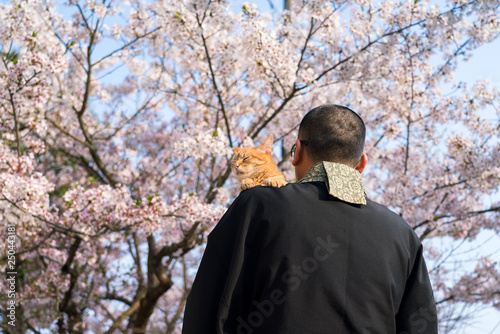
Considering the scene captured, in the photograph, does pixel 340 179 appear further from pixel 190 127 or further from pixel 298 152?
pixel 190 127

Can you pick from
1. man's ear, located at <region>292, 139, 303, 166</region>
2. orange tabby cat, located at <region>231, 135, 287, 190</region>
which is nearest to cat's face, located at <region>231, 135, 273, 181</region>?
orange tabby cat, located at <region>231, 135, 287, 190</region>

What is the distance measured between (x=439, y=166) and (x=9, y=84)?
5407 millimetres

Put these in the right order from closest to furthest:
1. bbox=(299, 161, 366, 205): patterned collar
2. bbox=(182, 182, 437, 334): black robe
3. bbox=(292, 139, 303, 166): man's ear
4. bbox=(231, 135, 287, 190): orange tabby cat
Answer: bbox=(182, 182, 437, 334): black robe < bbox=(299, 161, 366, 205): patterned collar < bbox=(292, 139, 303, 166): man's ear < bbox=(231, 135, 287, 190): orange tabby cat

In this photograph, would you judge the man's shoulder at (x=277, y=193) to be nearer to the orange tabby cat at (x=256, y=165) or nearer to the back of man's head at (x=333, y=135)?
the back of man's head at (x=333, y=135)

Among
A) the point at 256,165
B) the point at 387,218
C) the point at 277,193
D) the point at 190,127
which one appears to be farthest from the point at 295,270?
the point at 190,127

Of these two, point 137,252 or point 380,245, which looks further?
point 137,252

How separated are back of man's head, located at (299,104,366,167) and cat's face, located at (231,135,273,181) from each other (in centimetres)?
75

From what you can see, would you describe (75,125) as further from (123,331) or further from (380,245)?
(380,245)

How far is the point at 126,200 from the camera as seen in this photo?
5.71 m

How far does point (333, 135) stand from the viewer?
160cm

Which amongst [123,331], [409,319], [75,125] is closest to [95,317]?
[123,331]

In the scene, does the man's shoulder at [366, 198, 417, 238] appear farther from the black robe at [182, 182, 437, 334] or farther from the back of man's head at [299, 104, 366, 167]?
the back of man's head at [299, 104, 366, 167]

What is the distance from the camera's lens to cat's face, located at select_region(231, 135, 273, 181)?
2.38 metres

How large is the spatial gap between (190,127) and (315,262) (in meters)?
6.11
